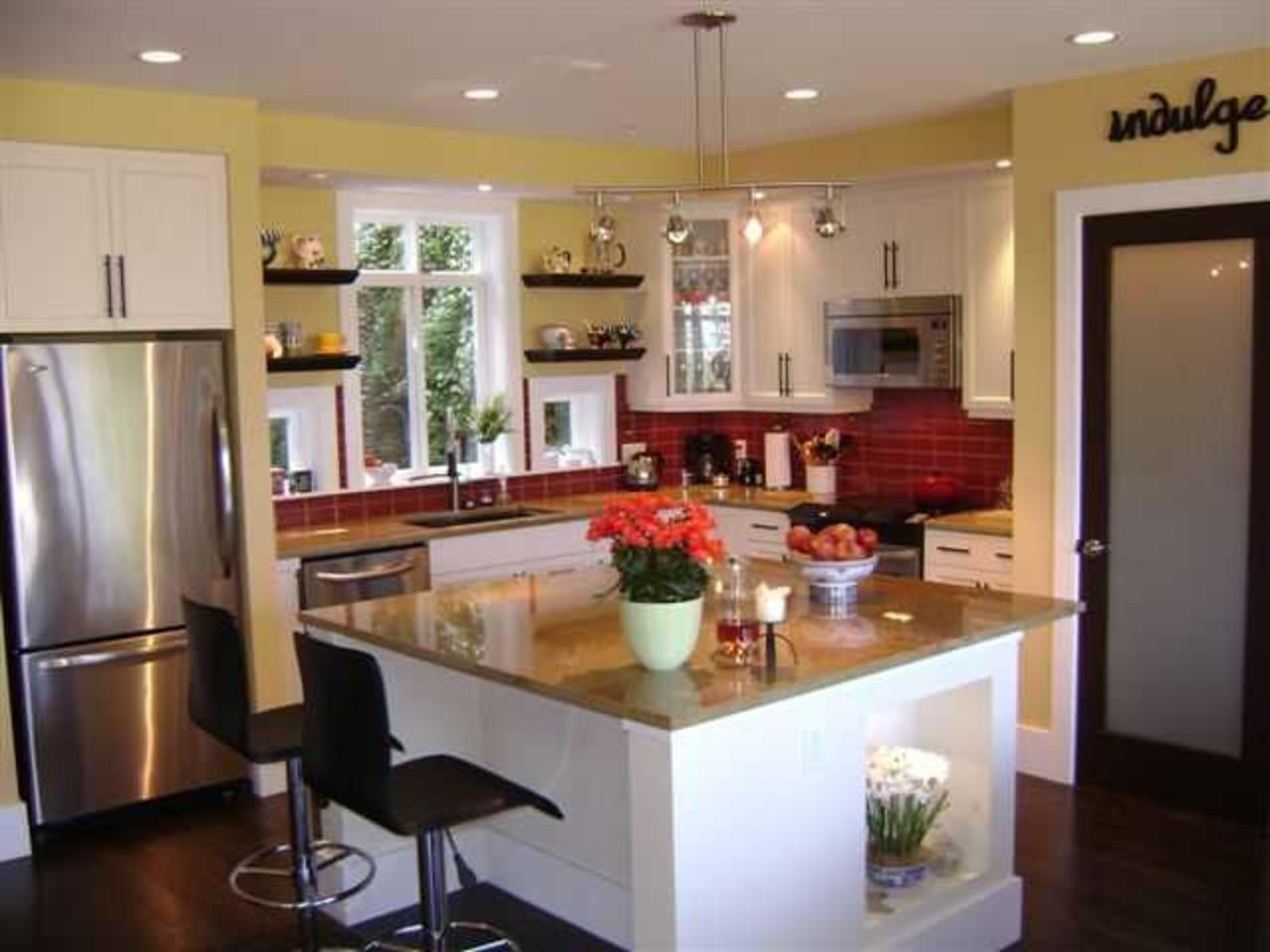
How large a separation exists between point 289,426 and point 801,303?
2508mm

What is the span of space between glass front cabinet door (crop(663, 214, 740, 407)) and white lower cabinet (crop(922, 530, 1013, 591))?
160 centimetres

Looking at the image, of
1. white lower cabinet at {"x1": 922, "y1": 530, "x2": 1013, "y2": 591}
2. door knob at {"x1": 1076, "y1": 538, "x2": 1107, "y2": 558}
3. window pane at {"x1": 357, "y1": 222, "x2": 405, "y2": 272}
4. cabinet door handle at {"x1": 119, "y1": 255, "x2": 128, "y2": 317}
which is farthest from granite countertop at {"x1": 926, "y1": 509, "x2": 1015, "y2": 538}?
cabinet door handle at {"x1": 119, "y1": 255, "x2": 128, "y2": 317}

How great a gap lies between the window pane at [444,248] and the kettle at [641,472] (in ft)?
4.39

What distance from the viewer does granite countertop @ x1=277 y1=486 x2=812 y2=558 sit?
18.2 feet

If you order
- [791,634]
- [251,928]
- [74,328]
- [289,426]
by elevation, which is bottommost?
[251,928]

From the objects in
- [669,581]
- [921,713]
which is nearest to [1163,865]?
[921,713]

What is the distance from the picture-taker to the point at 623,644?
358cm

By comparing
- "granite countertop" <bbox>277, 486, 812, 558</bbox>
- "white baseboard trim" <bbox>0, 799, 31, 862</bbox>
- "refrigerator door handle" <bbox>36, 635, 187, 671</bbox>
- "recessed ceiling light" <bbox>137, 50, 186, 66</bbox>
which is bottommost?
"white baseboard trim" <bbox>0, 799, 31, 862</bbox>

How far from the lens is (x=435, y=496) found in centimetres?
658

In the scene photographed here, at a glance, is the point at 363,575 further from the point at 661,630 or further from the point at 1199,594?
the point at 1199,594

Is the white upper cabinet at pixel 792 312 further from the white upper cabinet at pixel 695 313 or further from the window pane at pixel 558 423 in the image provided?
the window pane at pixel 558 423

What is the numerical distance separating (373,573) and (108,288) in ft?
5.04

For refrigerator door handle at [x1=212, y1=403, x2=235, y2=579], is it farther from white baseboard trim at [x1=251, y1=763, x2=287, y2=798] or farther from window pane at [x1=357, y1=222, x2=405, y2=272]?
window pane at [x1=357, y1=222, x2=405, y2=272]

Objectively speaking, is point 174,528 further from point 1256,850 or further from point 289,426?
point 1256,850
